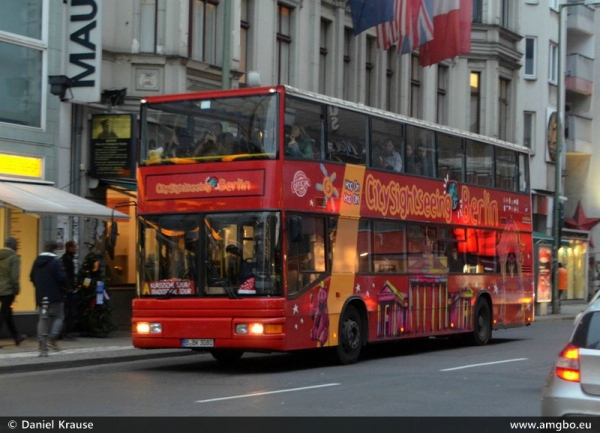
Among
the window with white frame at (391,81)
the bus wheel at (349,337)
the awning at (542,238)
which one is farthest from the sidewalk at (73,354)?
the awning at (542,238)

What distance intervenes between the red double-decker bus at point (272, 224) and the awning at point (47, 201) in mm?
3424

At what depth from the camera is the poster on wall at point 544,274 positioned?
134ft

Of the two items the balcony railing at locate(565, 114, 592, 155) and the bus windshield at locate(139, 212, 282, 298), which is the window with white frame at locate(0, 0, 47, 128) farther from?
the balcony railing at locate(565, 114, 592, 155)

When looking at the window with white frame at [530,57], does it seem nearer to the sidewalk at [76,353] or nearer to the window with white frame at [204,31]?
the window with white frame at [204,31]

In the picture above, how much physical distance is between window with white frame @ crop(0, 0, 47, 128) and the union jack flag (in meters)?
11.9

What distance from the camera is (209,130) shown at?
17.0 metres

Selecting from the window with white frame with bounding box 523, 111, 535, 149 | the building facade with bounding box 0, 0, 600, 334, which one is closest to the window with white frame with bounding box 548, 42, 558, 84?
the building facade with bounding box 0, 0, 600, 334

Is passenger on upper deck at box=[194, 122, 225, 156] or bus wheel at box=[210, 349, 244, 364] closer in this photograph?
passenger on upper deck at box=[194, 122, 225, 156]

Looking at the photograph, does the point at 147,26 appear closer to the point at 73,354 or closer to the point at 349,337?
the point at 73,354

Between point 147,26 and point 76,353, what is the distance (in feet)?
29.9

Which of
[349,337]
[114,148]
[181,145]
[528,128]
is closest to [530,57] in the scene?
[528,128]

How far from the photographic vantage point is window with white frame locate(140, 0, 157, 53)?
82.7 feet

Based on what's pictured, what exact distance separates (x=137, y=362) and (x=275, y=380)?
169 inches

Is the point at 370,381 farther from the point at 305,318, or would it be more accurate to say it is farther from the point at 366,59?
the point at 366,59
